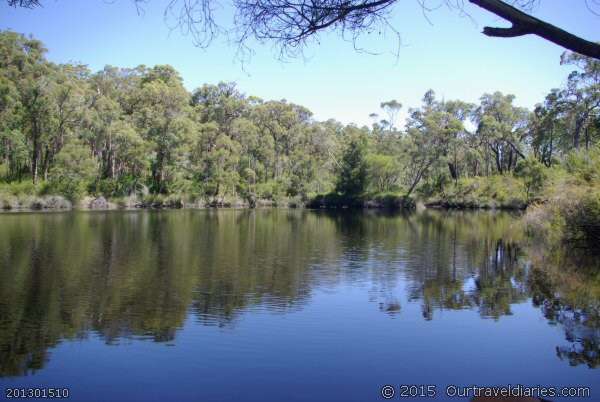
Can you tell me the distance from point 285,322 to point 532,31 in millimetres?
8539

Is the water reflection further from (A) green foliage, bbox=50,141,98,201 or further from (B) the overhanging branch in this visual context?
(A) green foliage, bbox=50,141,98,201

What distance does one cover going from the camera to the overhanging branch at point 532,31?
4746mm

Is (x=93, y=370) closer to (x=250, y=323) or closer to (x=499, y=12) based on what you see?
(x=250, y=323)

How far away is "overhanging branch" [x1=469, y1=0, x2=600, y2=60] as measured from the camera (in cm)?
475

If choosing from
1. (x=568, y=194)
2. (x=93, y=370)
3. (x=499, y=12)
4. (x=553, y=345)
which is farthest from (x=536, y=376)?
(x=568, y=194)

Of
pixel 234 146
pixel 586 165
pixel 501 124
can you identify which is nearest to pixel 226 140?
pixel 234 146

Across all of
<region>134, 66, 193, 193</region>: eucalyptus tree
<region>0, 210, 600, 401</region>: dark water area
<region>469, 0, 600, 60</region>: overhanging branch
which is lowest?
<region>0, 210, 600, 401</region>: dark water area

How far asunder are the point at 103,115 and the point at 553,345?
59.1m

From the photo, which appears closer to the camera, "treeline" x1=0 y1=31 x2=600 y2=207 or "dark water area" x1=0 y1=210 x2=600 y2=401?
"dark water area" x1=0 y1=210 x2=600 y2=401

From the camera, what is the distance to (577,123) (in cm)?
5206

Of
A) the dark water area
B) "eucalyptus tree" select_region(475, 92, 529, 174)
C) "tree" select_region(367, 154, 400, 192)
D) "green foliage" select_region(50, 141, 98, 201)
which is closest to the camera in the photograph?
the dark water area

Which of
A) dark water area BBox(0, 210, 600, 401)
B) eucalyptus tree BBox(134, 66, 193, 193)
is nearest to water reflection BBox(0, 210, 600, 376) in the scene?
dark water area BBox(0, 210, 600, 401)

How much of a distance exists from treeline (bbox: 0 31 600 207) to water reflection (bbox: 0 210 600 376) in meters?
29.2

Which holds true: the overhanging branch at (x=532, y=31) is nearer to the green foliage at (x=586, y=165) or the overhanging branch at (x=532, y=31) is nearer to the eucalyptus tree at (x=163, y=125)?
the green foliage at (x=586, y=165)
